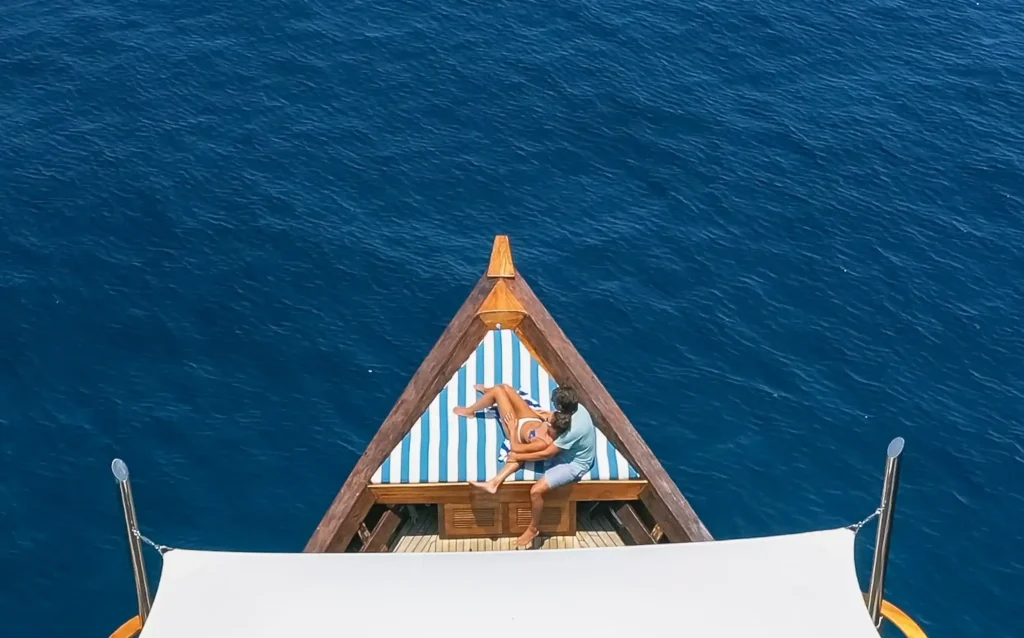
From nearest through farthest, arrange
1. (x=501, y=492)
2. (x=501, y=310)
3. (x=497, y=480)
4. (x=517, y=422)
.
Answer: (x=497, y=480) < (x=501, y=492) < (x=517, y=422) < (x=501, y=310)

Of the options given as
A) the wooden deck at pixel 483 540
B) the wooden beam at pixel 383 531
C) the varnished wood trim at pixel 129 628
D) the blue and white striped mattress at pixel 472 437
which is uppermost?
the blue and white striped mattress at pixel 472 437

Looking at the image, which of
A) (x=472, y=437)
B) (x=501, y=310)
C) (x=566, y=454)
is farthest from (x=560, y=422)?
(x=501, y=310)

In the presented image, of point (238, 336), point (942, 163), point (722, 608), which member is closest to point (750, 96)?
point (942, 163)

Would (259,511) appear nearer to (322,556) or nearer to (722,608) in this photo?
(322,556)

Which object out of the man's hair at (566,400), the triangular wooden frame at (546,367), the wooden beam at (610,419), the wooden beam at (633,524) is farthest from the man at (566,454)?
the wooden beam at (633,524)

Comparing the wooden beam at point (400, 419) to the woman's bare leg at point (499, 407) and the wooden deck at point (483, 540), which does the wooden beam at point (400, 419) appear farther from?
the wooden deck at point (483, 540)

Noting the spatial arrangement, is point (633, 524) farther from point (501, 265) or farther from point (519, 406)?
point (501, 265)
